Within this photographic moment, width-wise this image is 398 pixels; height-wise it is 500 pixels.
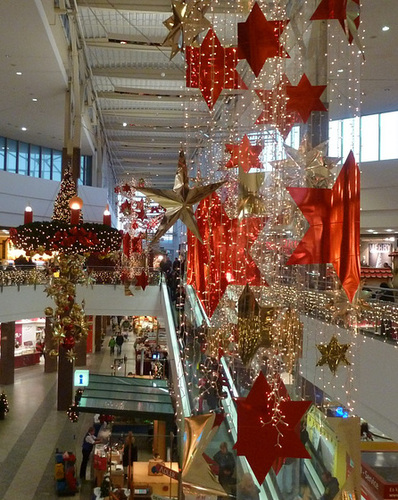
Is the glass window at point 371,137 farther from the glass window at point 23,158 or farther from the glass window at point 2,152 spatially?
the glass window at point 23,158

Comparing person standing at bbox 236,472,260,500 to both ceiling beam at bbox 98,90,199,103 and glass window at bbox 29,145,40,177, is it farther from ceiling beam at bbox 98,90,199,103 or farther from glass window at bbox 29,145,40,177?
glass window at bbox 29,145,40,177

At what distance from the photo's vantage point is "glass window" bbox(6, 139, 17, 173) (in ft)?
77.3

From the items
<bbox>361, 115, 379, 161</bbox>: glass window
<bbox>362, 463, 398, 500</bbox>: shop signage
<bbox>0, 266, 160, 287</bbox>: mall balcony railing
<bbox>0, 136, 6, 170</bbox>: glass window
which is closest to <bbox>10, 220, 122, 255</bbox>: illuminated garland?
<bbox>0, 266, 160, 287</bbox>: mall balcony railing

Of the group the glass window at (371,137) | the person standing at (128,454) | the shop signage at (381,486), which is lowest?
the person standing at (128,454)

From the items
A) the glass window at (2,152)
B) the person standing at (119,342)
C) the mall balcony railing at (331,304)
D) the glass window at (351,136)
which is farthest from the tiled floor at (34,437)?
the glass window at (351,136)

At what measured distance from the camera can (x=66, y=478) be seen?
408 inches

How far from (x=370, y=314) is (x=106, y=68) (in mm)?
15487

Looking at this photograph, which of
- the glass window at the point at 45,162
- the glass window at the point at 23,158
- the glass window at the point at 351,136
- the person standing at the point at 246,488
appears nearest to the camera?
the glass window at the point at 351,136

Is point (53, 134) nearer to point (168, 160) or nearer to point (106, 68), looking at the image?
point (106, 68)

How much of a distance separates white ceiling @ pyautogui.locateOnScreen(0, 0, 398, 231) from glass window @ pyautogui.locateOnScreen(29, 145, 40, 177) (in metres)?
0.60

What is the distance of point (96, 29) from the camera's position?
637 inches

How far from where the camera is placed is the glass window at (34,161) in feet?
81.9

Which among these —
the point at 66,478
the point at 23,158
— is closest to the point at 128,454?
the point at 66,478

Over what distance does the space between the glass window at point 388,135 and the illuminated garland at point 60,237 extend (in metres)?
12.3
